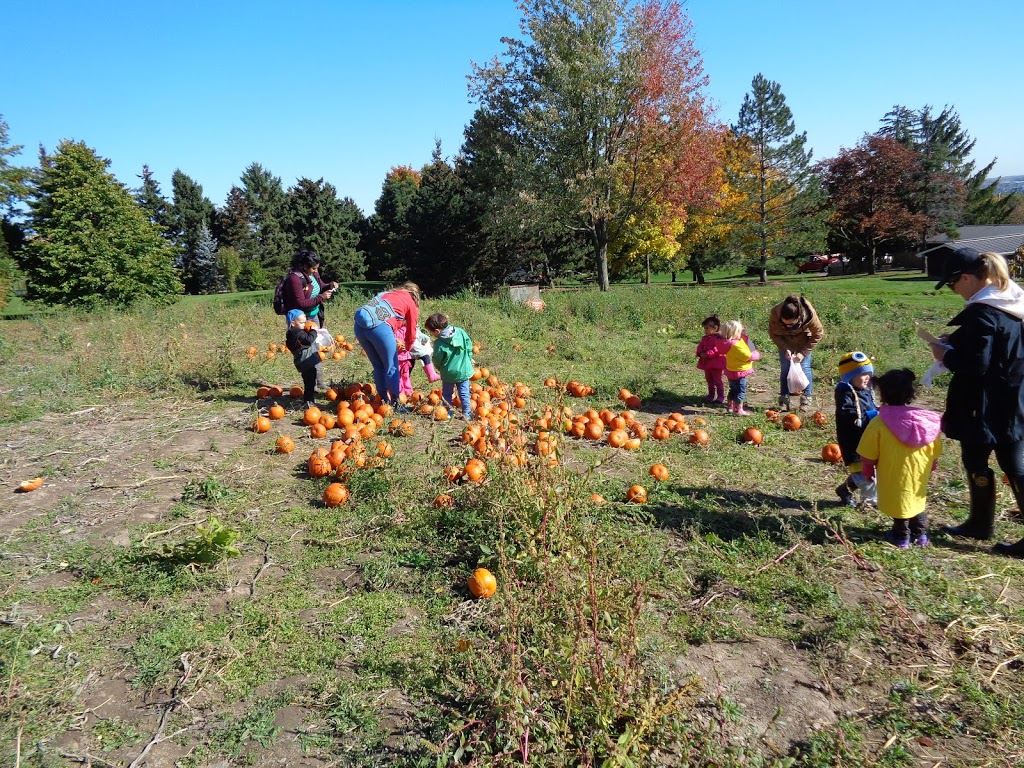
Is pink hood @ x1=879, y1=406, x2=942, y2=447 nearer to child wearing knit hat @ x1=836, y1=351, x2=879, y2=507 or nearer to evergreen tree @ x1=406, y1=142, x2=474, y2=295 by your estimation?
child wearing knit hat @ x1=836, y1=351, x2=879, y2=507

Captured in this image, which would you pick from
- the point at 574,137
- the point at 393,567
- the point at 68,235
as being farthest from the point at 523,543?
the point at 68,235

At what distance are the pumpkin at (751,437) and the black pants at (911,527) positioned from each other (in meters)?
2.21

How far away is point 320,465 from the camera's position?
17.9ft

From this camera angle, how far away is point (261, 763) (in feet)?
8.27

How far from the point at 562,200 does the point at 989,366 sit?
22.5 metres

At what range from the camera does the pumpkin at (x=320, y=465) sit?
17.9ft

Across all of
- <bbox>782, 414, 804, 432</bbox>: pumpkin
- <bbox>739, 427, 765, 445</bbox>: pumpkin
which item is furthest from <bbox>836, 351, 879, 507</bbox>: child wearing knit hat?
<bbox>782, 414, 804, 432</bbox>: pumpkin

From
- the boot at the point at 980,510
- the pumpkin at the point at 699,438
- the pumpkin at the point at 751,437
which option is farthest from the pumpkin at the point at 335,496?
the boot at the point at 980,510

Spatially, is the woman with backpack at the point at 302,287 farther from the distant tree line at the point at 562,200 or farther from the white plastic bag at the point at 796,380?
the distant tree line at the point at 562,200

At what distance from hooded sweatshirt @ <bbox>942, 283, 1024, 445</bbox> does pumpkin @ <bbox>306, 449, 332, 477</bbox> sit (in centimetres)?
513

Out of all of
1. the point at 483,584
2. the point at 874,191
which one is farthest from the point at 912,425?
the point at 874,191

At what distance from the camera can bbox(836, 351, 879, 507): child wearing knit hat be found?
4.77 metres

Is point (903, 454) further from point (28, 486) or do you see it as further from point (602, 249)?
point (602, 249)

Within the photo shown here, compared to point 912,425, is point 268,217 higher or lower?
higher
